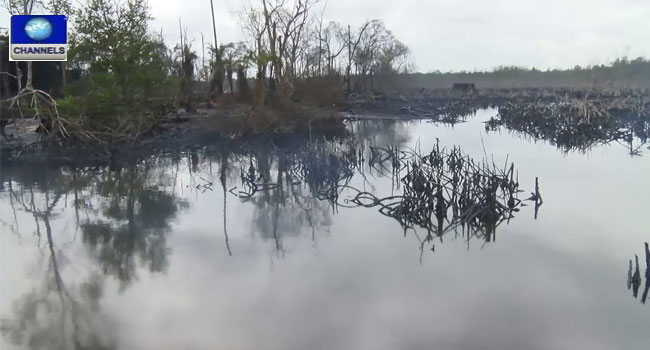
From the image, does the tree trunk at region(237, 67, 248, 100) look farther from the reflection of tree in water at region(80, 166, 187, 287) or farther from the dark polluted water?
the dark polluted water

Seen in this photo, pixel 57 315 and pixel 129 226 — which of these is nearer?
pixel 57 315

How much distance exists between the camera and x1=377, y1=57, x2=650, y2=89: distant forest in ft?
136

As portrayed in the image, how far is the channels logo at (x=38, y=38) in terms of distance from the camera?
29.1ft

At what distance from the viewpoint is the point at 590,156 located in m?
16.1

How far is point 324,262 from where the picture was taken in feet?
23.3

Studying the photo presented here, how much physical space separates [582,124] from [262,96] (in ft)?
34.3

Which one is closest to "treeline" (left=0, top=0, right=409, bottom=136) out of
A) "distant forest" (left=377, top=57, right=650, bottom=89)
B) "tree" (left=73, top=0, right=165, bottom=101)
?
"tree" (left=73, top=0, right=165, bottom=101)

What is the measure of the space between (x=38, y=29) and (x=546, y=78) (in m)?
65.1

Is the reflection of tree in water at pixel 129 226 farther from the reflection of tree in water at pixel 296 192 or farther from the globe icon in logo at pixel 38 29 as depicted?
the globe icon in logo at pixel 38 29

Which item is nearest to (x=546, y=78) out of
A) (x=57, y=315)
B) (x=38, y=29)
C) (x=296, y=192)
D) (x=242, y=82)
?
(x=242, y=82)

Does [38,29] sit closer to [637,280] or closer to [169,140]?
[637,280]

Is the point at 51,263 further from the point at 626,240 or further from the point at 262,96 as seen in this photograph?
the point at 262,96

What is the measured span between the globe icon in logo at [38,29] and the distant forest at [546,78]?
1127 inches

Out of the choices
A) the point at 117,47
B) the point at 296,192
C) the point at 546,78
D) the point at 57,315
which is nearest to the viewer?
the point at 57,315
